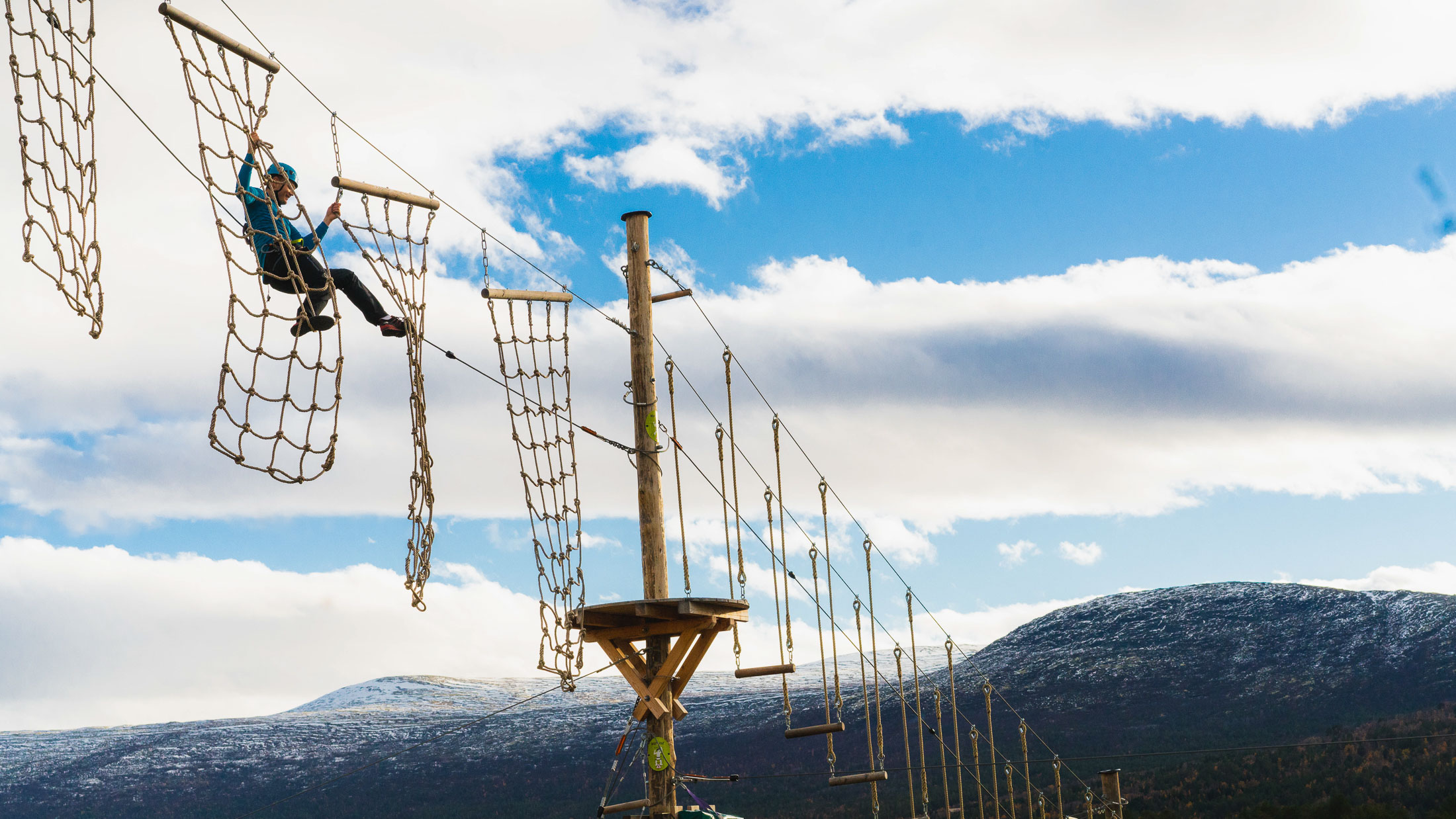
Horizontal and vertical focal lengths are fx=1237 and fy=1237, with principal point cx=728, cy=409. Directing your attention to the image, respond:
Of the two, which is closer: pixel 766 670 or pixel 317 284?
pixel 317 284

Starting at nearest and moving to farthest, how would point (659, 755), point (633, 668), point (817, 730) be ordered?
point (659, 755) < point (633, 668) < point (817, 730)

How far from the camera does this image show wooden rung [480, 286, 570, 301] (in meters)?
11.1

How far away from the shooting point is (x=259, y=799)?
217 ft

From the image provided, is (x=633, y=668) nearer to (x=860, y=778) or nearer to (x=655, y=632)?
(x=655, y=632)

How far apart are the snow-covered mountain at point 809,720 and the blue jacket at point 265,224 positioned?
121 ft

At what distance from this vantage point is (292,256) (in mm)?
7320

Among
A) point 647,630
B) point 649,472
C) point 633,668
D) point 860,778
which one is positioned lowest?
point 860,778

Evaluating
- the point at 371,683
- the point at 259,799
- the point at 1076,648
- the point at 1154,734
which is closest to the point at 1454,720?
the point at 1154,734

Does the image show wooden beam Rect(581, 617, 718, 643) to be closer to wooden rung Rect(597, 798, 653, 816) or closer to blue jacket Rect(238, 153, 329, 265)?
wooden rung Rect(597, 798, 653, 816)

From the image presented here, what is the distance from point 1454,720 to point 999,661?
129 ft

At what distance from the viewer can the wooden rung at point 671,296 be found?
12344 mm

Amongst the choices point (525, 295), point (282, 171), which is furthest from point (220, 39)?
point (525, 295)

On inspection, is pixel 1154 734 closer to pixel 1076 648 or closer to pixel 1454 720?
pixel 1454 720

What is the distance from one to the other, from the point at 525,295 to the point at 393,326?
9.94 ft
